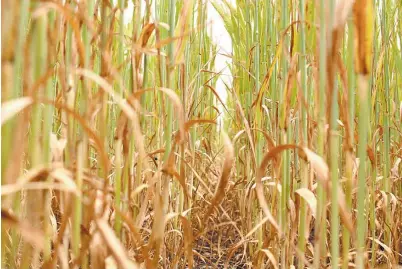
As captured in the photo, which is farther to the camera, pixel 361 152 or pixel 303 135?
pixel 303 135

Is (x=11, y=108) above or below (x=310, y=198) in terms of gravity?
above

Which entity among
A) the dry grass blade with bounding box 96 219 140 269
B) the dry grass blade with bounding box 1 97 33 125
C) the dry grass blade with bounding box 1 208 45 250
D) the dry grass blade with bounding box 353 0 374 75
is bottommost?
the dry grass blade with bounding box 96 219 140 269

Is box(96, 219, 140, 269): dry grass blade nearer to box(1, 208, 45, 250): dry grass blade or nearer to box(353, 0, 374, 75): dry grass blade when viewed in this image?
box(1, 208, 45, 250): dry grass blade

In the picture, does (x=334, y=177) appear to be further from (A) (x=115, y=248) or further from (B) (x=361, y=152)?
(A) (x=115, y=248)

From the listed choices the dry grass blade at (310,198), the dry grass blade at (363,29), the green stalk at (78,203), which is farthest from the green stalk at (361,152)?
the green stalk at (78,203)

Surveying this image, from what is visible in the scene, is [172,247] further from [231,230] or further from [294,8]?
[294,8]

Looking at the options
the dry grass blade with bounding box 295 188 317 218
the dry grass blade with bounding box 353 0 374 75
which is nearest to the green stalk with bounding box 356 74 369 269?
the dry grass blade with bounding box 353 0 374 75

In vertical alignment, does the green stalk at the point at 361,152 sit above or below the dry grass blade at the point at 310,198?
above

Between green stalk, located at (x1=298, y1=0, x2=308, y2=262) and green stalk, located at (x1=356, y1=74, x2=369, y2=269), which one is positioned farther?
green stalk, located at (x1=298, y1=0, x2=308, y2=262)

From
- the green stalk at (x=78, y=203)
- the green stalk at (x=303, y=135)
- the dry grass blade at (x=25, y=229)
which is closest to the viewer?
the dry grass blade at (x=25, y=229)

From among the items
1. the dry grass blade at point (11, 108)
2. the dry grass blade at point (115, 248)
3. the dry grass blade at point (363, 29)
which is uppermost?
the dry grass blade at point (363, 29)

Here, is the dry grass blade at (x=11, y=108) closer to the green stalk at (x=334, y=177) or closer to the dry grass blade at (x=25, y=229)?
the dry grass blade at (x=25, y=229)

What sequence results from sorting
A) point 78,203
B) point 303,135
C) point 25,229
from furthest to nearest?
point 303,135
point 78,203
point 25,229

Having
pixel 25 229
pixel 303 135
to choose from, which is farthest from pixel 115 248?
pixel 303 135
